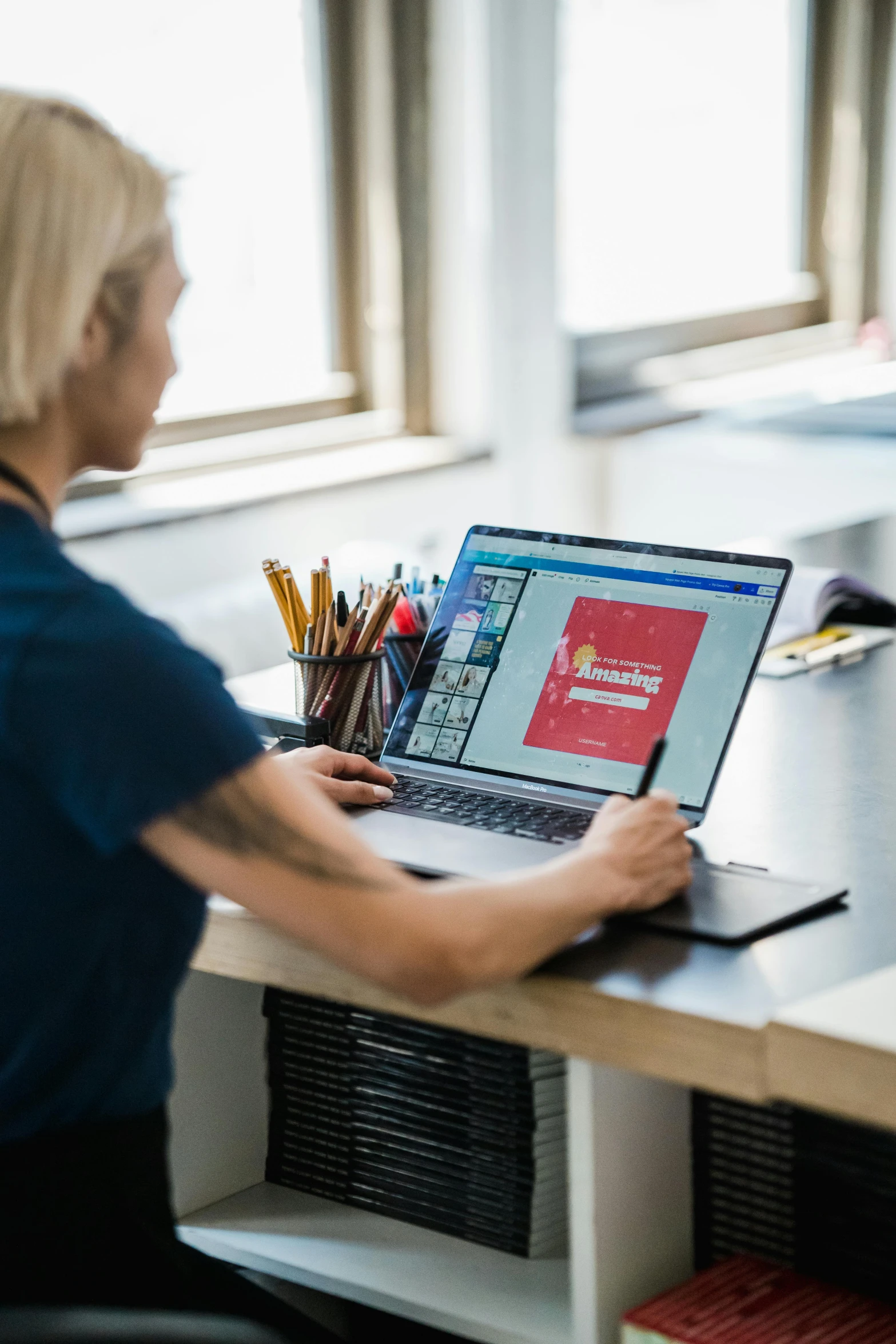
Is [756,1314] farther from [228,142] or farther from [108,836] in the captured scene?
[228,142]

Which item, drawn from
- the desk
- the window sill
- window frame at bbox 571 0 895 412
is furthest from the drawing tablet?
window frame at bbox 571 0 895 412

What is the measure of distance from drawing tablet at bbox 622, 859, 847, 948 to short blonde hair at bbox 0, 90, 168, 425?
0.53 meters

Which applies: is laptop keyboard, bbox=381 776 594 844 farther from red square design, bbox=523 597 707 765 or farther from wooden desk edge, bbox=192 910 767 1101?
wooden desk edge, bbox=192 910 767 1101

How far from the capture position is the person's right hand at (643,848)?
42.3 inches

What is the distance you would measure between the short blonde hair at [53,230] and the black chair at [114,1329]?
0.51 m

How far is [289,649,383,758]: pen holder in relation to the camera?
1452mm

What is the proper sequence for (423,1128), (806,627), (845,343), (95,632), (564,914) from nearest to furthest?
(95,632), (564,914), (423,1128), (806,627), (845,343)

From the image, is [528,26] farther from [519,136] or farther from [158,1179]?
[158,1179]

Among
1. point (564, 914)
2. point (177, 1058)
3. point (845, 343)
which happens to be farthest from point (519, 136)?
point (564, 914)

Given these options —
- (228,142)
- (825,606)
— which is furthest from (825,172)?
(825,606)

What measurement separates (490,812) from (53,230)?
59 cm

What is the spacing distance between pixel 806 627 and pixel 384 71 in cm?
238

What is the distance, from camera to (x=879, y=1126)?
0.90 m

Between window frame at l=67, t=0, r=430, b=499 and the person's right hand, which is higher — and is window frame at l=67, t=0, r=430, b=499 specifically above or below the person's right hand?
above
